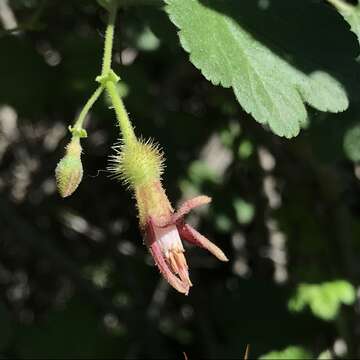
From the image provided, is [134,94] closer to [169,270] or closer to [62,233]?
[62,233]

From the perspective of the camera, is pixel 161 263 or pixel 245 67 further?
pixel 245 67

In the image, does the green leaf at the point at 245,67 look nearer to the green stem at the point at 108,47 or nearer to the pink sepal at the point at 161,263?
the green stem at the point at 108,47

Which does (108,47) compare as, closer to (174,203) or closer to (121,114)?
(121,114)

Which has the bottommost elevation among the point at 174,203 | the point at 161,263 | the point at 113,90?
the point at 174,203

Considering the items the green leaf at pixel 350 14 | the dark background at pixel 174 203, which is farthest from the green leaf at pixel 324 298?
the green leaf at pixel 350 14

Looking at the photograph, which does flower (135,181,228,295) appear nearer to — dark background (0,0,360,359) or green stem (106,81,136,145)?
green stem (106,81,136,145)

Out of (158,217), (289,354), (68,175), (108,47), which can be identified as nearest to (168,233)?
(158,217)

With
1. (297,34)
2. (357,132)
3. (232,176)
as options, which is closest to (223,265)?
(232,176)
